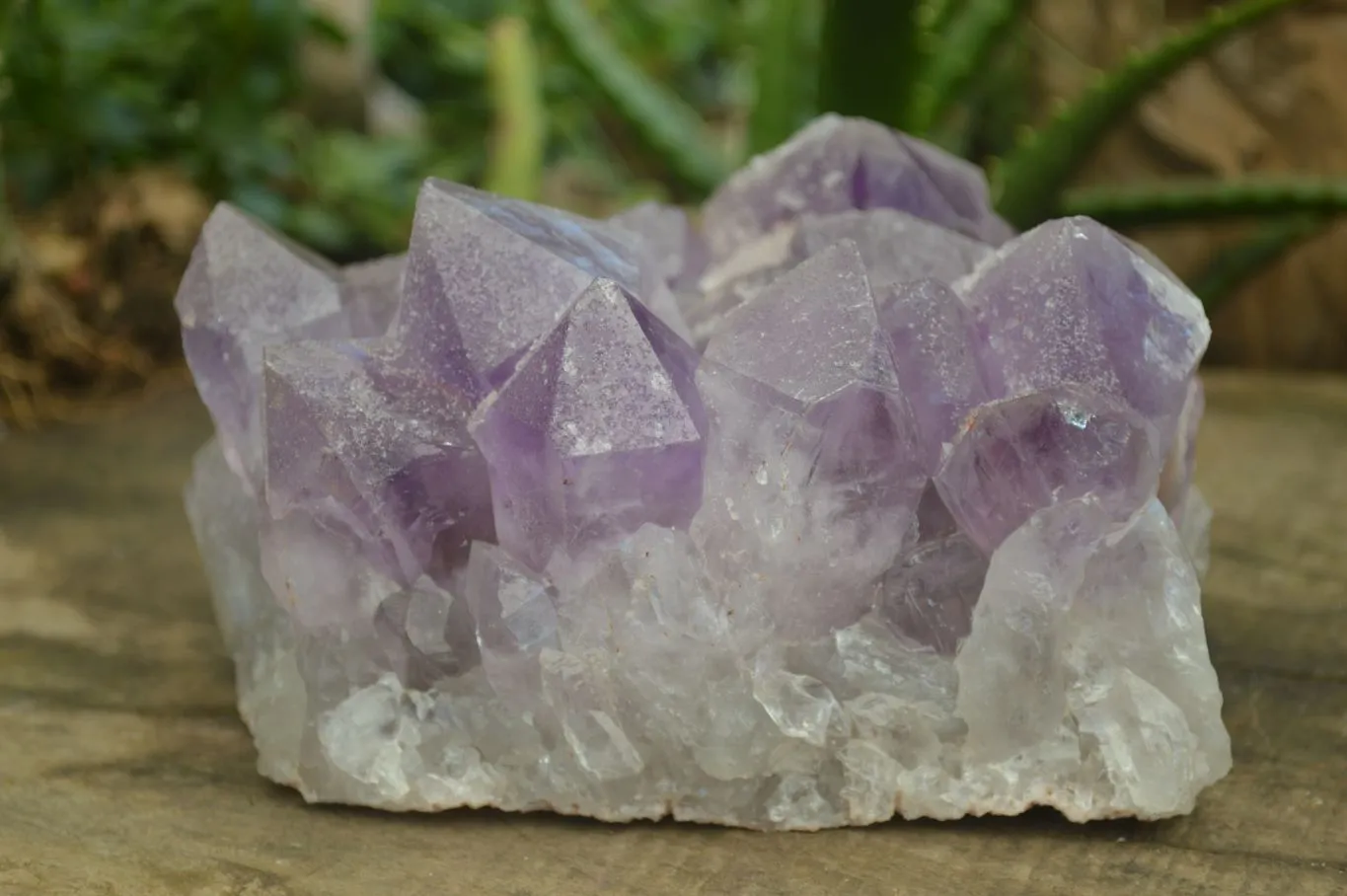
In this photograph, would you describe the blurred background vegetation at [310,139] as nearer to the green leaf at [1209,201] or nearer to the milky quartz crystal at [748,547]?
the green leaf at [1209,201]

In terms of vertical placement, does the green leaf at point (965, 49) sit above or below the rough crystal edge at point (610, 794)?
above

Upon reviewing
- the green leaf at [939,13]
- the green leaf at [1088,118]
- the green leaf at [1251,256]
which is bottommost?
the green leaf at [1251,256]

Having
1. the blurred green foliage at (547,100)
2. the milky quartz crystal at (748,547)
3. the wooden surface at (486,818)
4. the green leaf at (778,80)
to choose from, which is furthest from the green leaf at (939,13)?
the milky quartz crystal at (748,547)

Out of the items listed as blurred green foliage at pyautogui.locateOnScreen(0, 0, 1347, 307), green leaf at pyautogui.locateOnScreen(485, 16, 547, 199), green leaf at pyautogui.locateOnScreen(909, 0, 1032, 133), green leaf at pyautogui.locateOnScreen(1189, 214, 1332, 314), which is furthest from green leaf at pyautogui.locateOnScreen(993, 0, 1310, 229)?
green leaf at pyautogui.locateOnScreen(485, 16, 547, 199)

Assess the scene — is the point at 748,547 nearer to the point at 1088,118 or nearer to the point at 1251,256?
the point at 1088,118

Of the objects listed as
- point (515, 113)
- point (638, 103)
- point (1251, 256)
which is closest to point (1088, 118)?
point (1251, 256)

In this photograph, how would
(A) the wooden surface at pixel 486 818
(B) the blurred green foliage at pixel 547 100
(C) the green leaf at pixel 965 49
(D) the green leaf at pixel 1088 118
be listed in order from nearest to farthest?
(A) the wooden surface at pixel 486 818
(D) the green leaf at pixel 1088 118
(B) the blurred green foliage at pixel 547 100
(C) the green leaf at pixel 965 49

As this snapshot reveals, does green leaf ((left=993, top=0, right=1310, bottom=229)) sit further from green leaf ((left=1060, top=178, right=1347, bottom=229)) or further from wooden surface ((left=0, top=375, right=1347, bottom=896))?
wooden surface ((left=0, top=375, right=1347, bottom=896))
